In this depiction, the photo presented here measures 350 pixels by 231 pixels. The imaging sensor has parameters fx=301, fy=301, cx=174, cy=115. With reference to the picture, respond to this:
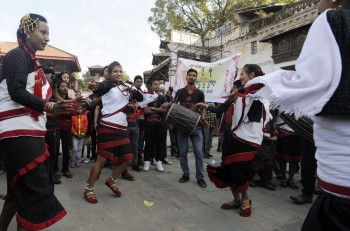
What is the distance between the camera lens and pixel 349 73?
4.13 feet

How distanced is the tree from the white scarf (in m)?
24.6

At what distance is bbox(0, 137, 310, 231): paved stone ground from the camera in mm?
3295

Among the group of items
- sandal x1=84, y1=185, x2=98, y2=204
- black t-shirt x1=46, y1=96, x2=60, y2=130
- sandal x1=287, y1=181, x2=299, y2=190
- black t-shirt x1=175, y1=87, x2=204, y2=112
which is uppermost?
black t-shirt x1=175, y1=87, x2=204, y2=112

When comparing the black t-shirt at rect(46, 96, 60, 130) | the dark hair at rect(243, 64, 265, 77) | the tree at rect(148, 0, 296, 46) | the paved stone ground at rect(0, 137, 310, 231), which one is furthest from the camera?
the tree at rect(148, 0, 296, 46)

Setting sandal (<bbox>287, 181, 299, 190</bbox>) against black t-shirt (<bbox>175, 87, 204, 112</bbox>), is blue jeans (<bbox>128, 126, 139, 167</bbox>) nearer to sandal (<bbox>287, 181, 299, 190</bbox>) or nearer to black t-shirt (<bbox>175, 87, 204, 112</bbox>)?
black t-shirt (<bbox>175, 87, 204, 112</bbox>)

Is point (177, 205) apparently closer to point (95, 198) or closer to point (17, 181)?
point (95, 198)

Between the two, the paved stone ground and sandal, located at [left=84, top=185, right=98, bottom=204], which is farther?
sandal, located at [left=84, top=185, right=98, bottom=204]

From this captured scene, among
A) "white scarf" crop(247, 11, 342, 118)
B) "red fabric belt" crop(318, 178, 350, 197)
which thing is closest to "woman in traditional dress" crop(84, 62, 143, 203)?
"white scarf" crop(247, 11, 342, 118)

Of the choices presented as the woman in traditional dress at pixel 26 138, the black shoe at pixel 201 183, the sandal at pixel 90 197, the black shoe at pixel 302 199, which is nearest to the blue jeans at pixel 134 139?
the black shoe at pixel 201 183

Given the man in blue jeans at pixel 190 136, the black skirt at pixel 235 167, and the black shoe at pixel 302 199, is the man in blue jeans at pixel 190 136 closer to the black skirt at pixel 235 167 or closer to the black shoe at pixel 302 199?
the black skirt at pixel 235 167

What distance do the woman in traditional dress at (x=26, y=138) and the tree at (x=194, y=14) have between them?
23.9m

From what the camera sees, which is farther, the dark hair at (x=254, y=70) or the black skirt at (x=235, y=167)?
the dark hair at (x=254, y=70)

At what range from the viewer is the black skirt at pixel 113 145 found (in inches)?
168

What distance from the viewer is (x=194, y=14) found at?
2581 cm
